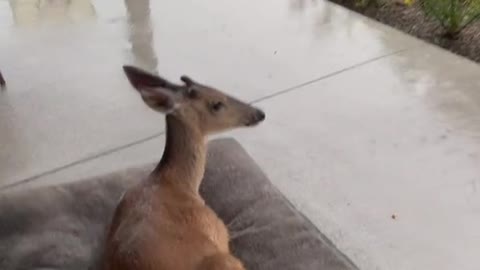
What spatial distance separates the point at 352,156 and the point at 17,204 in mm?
1373

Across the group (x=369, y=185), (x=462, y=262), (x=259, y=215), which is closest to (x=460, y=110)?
(x=369, y=185)

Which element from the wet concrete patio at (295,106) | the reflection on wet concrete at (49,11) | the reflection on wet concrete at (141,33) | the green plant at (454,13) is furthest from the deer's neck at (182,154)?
the reflection on wet concrete at (49,11)

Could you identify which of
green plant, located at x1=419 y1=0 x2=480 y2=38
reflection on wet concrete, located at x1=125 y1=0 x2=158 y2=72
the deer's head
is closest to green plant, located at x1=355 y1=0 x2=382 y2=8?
green plant, located at x1=419 y1=0 x2=480 y2=38

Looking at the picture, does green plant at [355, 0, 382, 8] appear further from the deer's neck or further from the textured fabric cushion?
the deer's neck

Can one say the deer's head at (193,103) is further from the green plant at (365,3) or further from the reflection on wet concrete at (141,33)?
the green plant at (365,3)

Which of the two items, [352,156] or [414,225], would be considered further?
[352,156]

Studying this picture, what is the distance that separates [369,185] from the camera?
3.21 m

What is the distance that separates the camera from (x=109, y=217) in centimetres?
278

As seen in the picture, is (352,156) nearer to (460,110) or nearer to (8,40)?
(460,110)

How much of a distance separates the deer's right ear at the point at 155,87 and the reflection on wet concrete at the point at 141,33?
1.61 meters

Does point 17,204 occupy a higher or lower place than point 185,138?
lower

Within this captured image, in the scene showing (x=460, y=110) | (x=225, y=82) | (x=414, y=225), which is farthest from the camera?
(x=225, y=82)

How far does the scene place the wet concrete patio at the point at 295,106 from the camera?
10.1 feet

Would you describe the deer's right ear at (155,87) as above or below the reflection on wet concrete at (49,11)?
above
